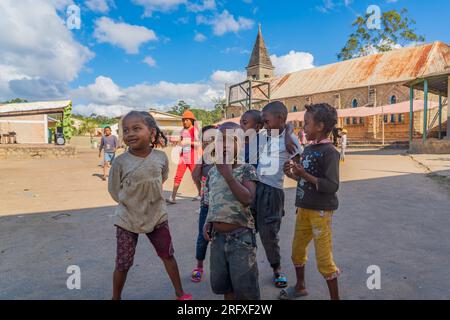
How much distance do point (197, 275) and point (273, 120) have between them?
4.97 ft

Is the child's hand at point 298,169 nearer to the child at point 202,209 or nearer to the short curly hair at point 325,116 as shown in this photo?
the short curly hair at point 325,116

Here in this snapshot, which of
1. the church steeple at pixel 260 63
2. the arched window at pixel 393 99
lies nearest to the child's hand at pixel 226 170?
the arched window at pixel 393 99

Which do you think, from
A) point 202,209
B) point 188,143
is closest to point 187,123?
point 188,143

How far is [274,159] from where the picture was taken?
2742 mm

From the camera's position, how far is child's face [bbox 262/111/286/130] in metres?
2.68

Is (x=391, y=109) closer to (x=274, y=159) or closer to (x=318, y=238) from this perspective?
(x=274, y=159)

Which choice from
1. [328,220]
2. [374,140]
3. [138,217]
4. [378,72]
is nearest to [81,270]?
[138,217]

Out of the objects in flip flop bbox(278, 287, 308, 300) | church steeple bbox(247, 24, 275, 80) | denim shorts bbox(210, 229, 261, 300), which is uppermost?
church steeple bbox(247, 24, 275, 80)

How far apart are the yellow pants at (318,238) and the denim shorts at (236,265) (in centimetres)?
59

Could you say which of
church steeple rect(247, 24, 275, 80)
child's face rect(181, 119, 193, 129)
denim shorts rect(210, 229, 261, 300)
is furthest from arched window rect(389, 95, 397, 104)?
denim shorts rect(210, 229, 261, 300)

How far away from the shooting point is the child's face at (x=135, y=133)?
2.29m

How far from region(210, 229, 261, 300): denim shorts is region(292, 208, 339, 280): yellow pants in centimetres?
59

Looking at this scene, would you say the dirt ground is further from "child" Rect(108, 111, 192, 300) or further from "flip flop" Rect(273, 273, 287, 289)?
"child" Rect(108, 111, 192, 300)

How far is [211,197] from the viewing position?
6.73 ft
